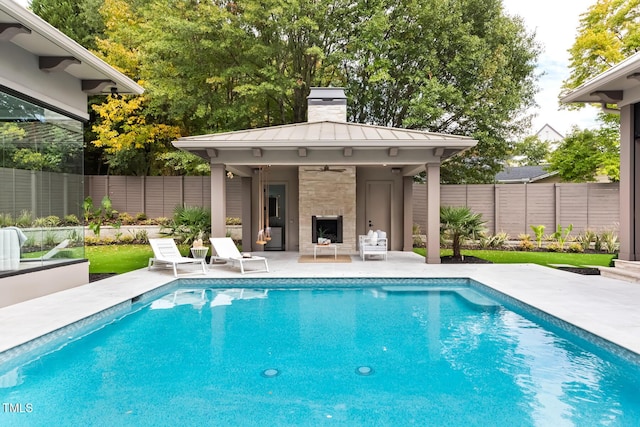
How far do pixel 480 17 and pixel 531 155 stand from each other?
24.1 ft

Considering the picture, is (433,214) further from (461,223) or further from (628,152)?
(628,152)

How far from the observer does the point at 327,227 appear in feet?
41.6

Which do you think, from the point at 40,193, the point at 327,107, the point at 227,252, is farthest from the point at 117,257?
the point at 327,107

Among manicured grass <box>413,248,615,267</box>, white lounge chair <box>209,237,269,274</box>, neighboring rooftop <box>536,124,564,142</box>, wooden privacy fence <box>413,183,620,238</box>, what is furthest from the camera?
neighboring rooftop <box>536,124,564,142</box>

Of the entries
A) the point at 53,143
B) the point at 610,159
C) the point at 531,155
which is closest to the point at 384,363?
the point at 53,143

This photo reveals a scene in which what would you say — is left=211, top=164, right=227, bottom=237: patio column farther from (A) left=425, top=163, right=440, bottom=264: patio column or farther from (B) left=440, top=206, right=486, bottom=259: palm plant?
(B) left=440, top=206, right=486, bottom=259: palm plant

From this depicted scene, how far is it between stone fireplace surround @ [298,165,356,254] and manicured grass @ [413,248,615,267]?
3.44m

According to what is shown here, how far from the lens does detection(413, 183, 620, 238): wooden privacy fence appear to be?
47.7 feet

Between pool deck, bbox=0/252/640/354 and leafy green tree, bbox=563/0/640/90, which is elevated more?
leafy green tree, bbox=563/0/640/90

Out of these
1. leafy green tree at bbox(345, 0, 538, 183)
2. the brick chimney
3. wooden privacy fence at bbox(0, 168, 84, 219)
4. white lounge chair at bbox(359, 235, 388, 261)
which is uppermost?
leafy green tree at bbox(345, 0, 538, 183)

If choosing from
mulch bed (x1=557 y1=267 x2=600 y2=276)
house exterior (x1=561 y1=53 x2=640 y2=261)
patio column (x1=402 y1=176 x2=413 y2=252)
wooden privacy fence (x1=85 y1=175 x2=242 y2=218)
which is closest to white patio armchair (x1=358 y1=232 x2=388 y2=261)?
patio column (x1=402 y1=176 x2=413 y2=252)

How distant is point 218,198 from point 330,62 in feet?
28.4

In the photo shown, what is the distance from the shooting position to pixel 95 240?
15.5 metres

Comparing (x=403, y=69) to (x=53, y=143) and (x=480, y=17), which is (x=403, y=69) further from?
(x=53, y=143)
